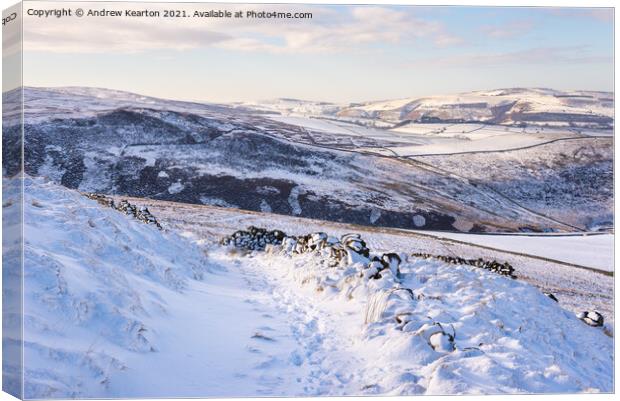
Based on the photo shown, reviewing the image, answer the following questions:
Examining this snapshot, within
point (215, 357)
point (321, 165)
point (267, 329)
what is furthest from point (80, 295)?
point (321, 165)

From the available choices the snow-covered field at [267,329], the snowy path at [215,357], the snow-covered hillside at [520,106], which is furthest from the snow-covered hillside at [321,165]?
the snowy path at [215,357]

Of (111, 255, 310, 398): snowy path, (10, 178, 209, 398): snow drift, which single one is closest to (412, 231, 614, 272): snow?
(111, 255, 310, 398): snowy path

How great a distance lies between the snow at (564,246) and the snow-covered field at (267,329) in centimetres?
77

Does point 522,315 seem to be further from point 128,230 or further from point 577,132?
point 128,230

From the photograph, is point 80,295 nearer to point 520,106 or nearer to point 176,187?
point 520,106

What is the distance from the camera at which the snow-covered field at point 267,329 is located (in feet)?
29.0

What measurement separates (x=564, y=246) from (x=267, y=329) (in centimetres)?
→ 1035

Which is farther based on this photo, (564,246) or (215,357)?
(564,246)

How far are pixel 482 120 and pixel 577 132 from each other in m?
4.52

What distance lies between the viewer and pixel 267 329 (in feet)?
36.9

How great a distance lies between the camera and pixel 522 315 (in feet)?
40.8

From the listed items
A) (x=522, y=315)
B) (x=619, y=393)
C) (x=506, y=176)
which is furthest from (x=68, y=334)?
(x=506, y=176)

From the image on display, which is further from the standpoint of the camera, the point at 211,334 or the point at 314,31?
the point at 314,31

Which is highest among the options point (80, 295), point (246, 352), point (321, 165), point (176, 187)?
point (80, 295)
